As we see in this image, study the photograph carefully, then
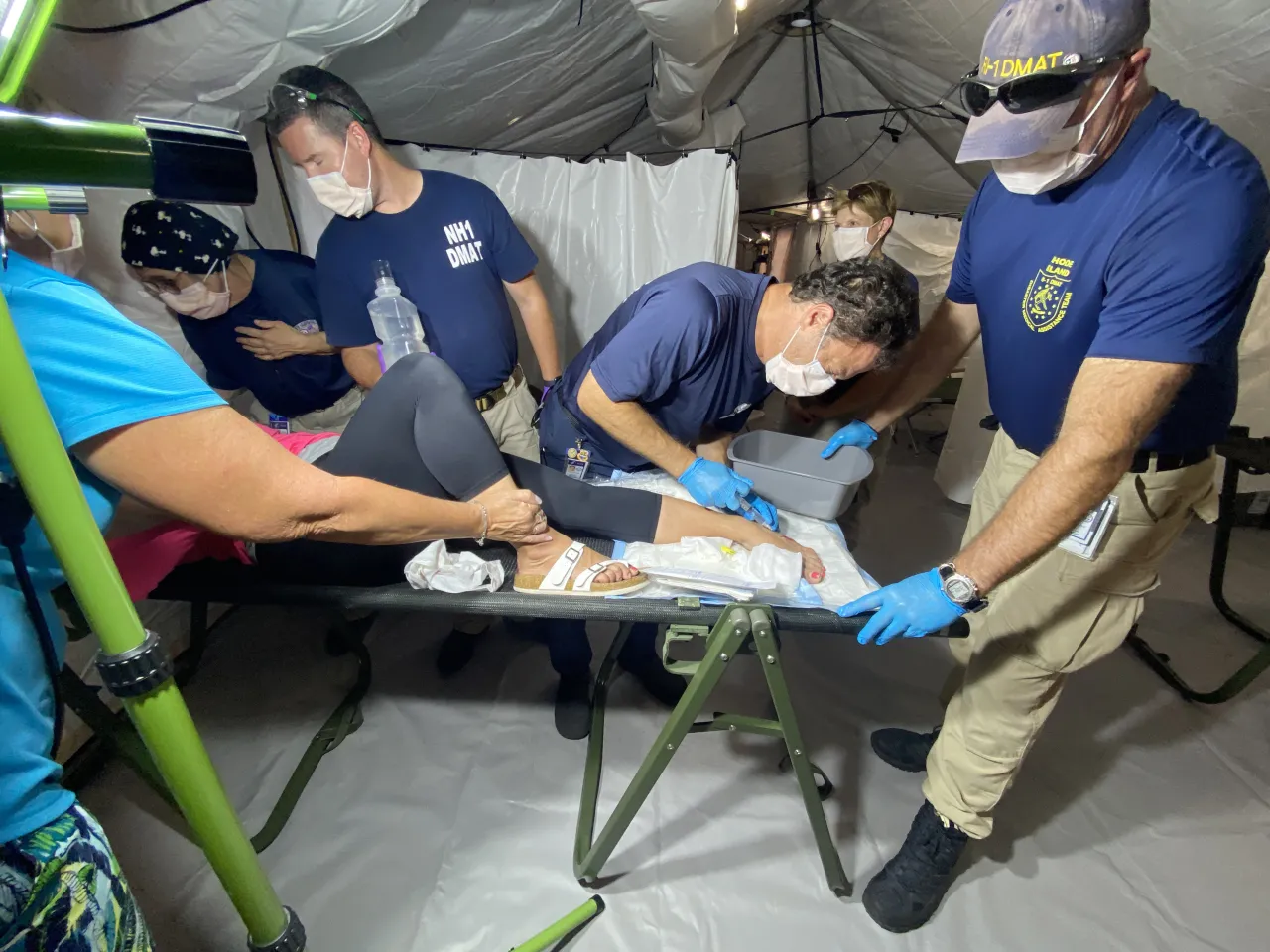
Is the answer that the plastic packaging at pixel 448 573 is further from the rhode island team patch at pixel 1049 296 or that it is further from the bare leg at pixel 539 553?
the rhode island team patch at pixel 1049 296

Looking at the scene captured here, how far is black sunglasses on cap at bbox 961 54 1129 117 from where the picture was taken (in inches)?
30.6

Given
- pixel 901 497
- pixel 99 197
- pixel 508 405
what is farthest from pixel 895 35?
pixel 99 197

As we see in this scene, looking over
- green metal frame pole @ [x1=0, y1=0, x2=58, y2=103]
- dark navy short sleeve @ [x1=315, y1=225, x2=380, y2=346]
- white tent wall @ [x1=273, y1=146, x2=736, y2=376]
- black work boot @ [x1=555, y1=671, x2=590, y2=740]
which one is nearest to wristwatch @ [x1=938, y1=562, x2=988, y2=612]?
black work boot @ [x1=555, y1=671, x2=590, y2=740]

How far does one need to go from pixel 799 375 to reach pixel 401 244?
1.08 metres

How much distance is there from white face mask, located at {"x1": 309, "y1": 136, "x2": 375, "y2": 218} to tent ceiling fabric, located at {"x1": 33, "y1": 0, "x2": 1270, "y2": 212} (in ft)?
0.76

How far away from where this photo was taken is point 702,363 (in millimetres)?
1315

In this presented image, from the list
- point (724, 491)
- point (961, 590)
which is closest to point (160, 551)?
point (724, 491)

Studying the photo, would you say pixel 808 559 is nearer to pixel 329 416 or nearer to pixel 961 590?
pixel 961 590

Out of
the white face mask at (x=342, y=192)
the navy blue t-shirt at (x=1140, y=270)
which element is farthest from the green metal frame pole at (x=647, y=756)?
the white face mask at (x=342, y=192)

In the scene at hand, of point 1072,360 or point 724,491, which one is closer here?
point 1072,360

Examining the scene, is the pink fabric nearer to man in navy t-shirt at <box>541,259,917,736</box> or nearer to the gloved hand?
man in navy t-shirt at <box>541,259,917,736</box>

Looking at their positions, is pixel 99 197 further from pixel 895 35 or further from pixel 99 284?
pixel 895 35

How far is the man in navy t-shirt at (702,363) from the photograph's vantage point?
1.21 metres

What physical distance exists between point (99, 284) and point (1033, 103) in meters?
1.90
